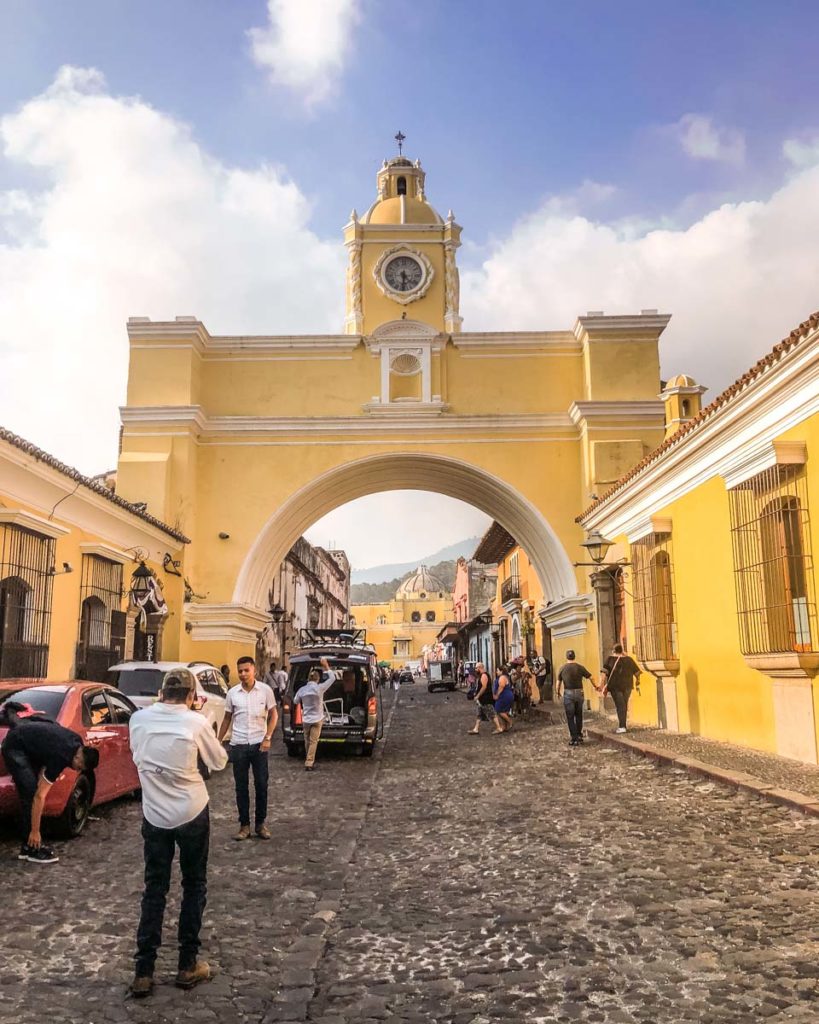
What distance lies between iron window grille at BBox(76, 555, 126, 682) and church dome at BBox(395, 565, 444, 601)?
78611mm

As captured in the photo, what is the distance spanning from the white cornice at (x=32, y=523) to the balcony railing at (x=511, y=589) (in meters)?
22.5

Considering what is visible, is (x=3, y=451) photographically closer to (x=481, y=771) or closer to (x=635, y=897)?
(x=481, y=771)

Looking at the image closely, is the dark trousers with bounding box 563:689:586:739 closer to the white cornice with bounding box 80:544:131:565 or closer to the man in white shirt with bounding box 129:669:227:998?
the white cornice with bounding box 80:544:131:565

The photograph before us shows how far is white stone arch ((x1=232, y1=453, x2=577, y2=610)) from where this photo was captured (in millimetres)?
21500

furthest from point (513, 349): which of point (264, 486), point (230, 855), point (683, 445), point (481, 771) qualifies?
point (230, 855)

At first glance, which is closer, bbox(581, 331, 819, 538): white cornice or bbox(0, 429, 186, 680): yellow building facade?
bbox(581, 331, 819, 538): white cornice

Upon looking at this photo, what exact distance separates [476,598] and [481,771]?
4927 cm

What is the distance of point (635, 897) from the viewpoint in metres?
5.11

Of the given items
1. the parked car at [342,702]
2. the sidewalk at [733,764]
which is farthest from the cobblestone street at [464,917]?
the parked car at [342,702]

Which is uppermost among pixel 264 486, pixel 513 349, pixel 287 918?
pixel 513 349

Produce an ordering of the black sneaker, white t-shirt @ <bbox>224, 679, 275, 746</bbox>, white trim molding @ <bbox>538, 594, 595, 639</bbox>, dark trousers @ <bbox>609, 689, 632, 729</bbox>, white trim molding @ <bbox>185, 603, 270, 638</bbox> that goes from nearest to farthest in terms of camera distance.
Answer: the black sneaker, white t-shirt @ <bbox>224, 679, 275, 746</bbox>, dark trousers @ <bbox>609, 689, 632, 729</bbox>, white trim molding @ <bbox>538, 594, 595, 639</bbox>, white trim molding @ <bbox>185, 603, 270, 638</bbox>

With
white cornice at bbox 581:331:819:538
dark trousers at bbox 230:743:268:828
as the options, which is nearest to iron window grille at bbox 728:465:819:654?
white cornice at bbox 581:331:819:538

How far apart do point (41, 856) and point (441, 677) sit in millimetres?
40967

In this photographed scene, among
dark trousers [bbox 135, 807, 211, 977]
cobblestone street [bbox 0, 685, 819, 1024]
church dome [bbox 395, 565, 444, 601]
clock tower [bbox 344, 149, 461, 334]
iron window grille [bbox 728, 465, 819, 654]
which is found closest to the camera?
cobblestone street [bbox 0, 685, 819, 1024]
